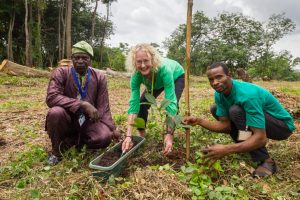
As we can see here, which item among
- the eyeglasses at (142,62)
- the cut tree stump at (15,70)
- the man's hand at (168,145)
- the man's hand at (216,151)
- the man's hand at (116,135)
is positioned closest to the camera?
the man's hand at (216,151)

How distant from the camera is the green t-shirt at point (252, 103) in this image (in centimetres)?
248

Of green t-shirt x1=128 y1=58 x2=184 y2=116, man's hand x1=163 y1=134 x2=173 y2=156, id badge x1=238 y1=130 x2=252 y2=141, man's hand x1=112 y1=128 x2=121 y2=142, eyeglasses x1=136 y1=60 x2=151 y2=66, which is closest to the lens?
id badge x1=238 y1=130 x2=252 y2=141

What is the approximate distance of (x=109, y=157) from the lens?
9.03 ft

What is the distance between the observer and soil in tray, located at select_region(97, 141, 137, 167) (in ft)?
8.63

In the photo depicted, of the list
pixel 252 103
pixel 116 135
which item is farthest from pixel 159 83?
pixel 252 103

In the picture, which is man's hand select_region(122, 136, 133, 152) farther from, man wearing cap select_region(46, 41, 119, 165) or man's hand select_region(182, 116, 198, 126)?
man's hand select_region(182, 116, 198, 126)

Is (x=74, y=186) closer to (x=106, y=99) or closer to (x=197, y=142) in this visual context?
(x=106, y=99)

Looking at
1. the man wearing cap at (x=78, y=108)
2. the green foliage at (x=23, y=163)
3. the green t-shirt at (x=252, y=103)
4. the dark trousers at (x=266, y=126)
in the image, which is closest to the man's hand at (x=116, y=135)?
the man wearing cap at (x=78, y=108)

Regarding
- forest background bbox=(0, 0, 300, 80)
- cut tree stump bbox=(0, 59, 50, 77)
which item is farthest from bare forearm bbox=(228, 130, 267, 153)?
forest background bbox=(0, 0, 300, 80)

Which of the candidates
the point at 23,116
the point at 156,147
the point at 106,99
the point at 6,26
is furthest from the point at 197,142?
the point at 6,26

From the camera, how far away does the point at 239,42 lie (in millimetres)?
24344

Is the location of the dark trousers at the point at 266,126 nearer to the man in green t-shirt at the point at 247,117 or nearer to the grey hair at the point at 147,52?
the man in green t-shirt at the point at 247,117

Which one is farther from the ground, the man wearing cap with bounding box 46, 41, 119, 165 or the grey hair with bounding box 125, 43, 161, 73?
the grey hair with bounding box 125, 43, 161, 73

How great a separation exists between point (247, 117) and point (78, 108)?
155 centimetres
